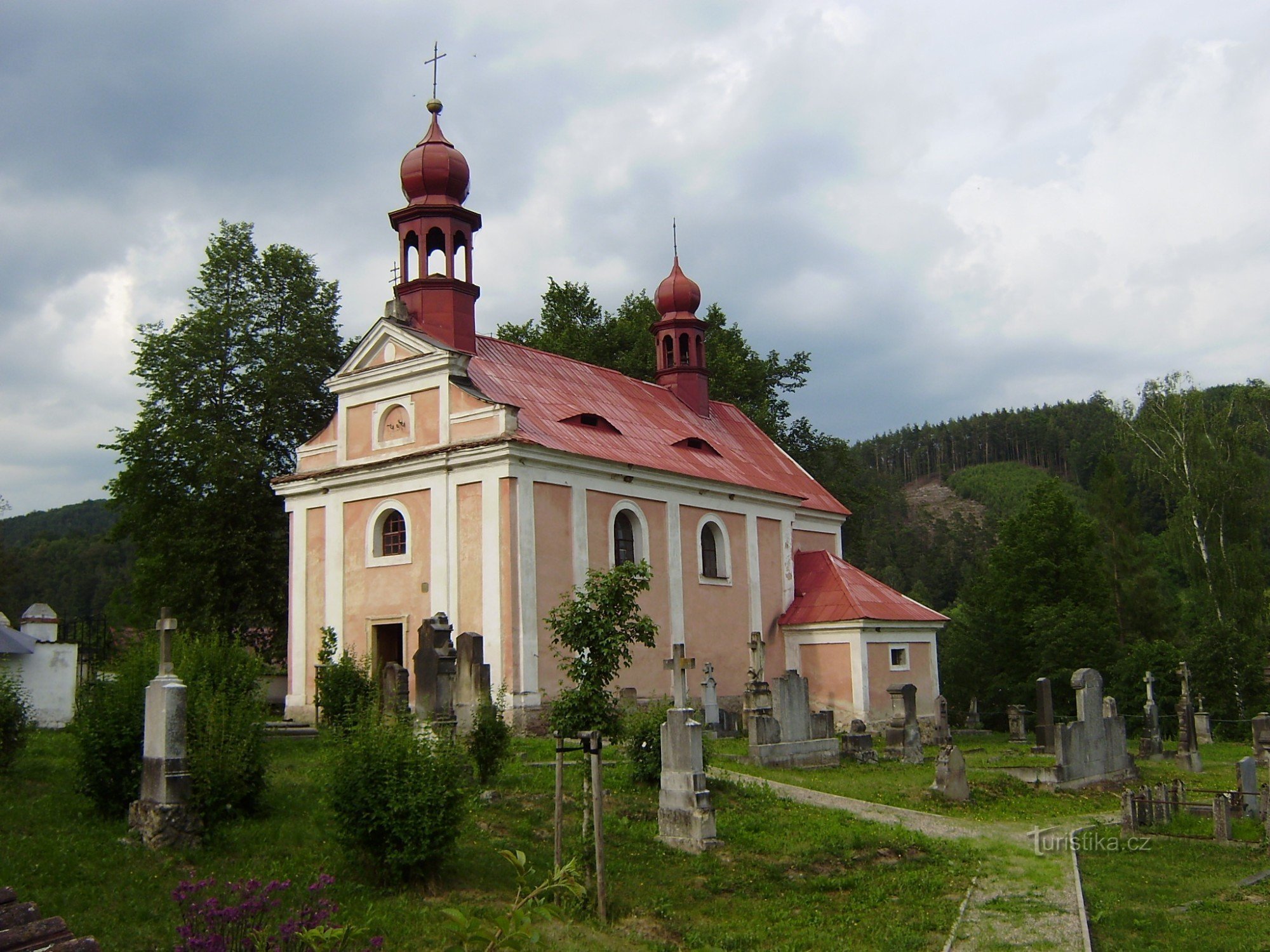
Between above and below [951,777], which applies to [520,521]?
above

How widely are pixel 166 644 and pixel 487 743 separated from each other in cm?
449

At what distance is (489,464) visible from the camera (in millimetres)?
22188

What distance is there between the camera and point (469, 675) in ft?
55.0

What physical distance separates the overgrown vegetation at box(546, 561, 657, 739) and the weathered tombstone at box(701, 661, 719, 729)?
11.6 m

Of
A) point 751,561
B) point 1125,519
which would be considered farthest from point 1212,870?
point 1125,519

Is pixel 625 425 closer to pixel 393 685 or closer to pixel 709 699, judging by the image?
pixel 709 699

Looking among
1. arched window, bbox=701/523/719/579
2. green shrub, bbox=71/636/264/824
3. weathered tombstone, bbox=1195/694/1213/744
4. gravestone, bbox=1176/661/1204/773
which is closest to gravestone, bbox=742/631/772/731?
arched window, bbox=701/523/719/579

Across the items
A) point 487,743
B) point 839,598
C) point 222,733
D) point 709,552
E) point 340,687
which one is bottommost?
point 487,743

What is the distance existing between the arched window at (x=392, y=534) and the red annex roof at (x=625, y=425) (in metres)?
3.28

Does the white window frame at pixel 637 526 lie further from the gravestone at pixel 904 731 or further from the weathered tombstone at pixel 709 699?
the gravestone at pixel 904 731

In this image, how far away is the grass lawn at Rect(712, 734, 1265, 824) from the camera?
52.3ft

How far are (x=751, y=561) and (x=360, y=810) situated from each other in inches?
740

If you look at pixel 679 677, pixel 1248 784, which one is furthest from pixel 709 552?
pixel 679 677

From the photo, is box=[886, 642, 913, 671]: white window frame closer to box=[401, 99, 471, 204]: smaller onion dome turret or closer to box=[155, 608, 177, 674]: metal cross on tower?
box=[401, 99, 471, 204]: smaller onion dome turret
